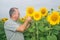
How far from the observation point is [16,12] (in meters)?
2.16

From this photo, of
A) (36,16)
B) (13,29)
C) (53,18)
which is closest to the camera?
(53,18)

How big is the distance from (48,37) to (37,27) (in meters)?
0.12

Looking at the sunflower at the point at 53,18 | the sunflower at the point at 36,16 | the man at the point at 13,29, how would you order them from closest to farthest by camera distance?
the sunflower at the point at 53,18 → the sunflower at the point at 36,16 → the man at the point at 13,29

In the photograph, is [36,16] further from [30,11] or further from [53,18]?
[53,18]

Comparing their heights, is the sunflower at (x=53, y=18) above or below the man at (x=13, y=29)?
above

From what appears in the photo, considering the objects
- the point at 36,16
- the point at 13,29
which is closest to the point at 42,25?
the point at 36,16

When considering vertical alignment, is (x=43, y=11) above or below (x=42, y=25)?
above

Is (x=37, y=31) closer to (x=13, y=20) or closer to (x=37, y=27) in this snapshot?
(x=37, y=27)

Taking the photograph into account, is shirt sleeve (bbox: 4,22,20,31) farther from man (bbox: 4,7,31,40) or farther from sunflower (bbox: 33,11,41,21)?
sunflower (bbox: 33,11,41,21)

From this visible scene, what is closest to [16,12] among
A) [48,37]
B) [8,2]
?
[48,37]

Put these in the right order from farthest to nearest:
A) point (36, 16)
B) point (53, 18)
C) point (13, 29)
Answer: point (13, 29)
point (36, 16)
point (53, 18)

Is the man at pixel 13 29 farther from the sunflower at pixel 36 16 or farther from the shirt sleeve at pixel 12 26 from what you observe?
the sunflower at pixel 36 16

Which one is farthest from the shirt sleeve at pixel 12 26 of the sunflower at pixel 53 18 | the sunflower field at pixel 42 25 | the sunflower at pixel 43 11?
the sunflower at pixel 53 18

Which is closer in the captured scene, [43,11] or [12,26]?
[43,11]
